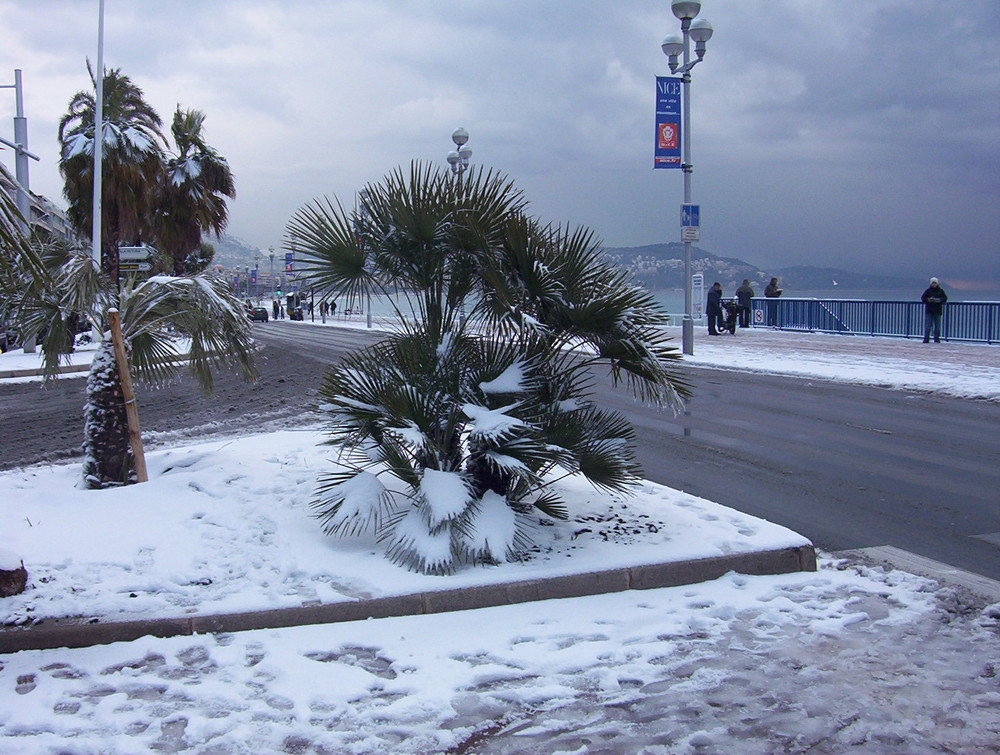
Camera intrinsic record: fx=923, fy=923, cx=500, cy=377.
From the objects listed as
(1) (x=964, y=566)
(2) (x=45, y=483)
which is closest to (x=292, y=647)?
(2) (x=45, y=483)

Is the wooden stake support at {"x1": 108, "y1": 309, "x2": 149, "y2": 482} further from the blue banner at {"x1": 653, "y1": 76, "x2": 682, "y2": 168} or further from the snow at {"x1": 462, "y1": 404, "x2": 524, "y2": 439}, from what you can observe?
the blue banner at {"x1": 653, "y1": 76, "x2": 682, "y2": 168}

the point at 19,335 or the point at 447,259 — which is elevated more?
the point at 447,259

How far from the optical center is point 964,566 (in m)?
5.94

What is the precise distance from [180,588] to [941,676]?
12.4 ft

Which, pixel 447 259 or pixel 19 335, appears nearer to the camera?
pixel 447 259

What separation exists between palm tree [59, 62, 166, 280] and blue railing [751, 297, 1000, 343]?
71.6 ft

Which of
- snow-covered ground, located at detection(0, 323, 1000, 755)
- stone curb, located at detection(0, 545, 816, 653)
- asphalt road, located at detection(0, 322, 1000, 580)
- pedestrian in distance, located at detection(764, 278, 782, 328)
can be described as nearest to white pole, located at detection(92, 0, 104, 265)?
asphalt road, located at detection(0, 322, 1000, 580)

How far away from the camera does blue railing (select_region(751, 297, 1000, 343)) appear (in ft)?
80.3

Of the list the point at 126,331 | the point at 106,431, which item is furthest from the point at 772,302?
the point at 106,431

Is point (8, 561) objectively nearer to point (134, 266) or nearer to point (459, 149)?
point (134, 266)

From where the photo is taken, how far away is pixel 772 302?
33.8 m

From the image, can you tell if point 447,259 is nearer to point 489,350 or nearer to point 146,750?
point 489,350

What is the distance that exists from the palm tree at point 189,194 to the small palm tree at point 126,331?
2891 cm

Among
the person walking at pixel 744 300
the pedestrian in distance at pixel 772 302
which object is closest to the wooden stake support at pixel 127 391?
the person walking at pixel 744 300
